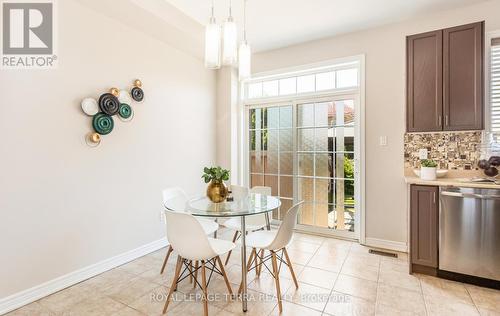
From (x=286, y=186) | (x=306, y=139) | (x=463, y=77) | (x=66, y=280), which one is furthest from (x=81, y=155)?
(x=463, y=77)

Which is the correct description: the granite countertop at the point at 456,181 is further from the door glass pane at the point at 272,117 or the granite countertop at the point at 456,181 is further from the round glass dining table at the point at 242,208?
the door glass pane at the point at 272,117

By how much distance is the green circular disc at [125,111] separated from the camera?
8.84 feet

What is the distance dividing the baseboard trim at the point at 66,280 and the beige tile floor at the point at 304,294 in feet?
0.18

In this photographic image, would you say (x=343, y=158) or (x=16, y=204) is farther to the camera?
(x=343, y=158)

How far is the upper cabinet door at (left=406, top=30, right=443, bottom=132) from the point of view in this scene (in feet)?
8.40

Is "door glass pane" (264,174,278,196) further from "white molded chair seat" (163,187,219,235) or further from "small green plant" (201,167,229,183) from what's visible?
"small green plant" (201,167,229,183)

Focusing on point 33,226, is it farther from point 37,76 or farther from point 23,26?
point 23,26

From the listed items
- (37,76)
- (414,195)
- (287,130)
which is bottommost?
(414,195)

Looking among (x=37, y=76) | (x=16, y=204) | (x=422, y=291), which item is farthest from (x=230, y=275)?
(x=37, y=76)

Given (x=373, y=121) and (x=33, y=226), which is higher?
(x=373, y=121)

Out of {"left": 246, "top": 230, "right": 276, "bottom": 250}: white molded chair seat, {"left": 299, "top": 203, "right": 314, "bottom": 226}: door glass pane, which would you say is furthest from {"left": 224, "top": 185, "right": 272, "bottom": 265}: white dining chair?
{"left": 299, "top": 203, "right": 314, "bottom": 226}: door glass pane

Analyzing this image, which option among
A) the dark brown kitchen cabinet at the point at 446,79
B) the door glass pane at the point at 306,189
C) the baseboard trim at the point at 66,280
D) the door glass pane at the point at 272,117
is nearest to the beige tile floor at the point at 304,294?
the baseboard trim at the point at 66,280

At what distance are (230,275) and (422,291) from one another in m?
1.73

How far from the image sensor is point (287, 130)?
387cm
